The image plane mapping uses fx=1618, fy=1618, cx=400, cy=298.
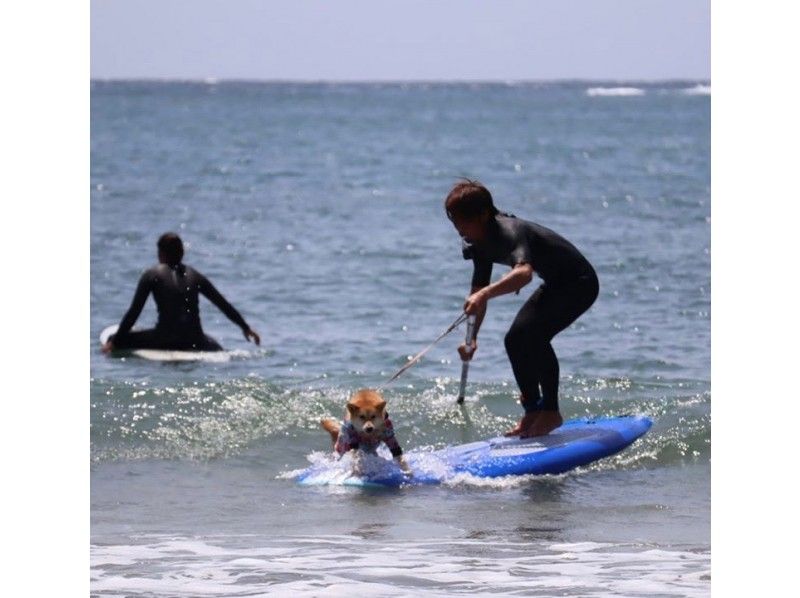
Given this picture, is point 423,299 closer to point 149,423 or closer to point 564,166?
point 149,423

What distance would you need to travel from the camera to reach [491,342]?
13.2m

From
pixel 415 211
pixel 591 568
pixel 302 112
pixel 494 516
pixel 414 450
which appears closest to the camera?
pixel 591 568

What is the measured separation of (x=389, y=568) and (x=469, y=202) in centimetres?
231

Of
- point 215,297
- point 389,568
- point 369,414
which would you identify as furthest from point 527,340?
point 215,297

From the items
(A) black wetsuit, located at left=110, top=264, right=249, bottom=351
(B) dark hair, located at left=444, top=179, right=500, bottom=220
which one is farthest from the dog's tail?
(A) black wetsuit, located at left=110, top=264, right=249, bottom=351

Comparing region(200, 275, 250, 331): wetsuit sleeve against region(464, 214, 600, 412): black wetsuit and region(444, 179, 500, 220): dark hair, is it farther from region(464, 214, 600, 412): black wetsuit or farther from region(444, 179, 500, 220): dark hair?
region(444, 179, 500, 220): dark hair

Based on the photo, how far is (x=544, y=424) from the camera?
863 cm

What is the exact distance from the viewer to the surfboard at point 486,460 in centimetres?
820

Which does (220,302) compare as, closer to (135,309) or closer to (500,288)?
(135,309)

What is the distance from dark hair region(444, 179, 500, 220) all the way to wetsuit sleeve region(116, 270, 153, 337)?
14.8 feet

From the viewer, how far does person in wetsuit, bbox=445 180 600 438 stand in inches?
318

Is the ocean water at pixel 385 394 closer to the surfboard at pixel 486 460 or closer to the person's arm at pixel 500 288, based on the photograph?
the surfboard at pixel 486 460

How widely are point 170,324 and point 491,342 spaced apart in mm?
2647
